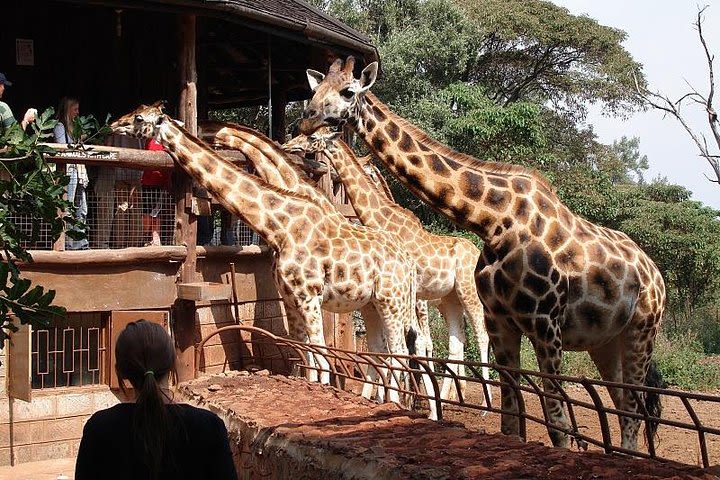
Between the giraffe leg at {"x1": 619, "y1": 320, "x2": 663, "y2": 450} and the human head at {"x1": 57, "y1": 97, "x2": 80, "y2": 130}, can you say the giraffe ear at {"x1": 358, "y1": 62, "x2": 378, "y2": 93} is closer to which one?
the giraffe leg at {"x1": 619, "y1": 320, "x2": 663, "y2": 450}

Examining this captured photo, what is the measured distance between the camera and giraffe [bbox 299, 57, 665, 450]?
721 cm

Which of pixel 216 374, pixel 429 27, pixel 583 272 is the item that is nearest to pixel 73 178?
pixel 216 374

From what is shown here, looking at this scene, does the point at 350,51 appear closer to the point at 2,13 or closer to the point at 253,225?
the point at 253,225

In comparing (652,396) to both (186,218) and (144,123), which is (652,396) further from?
(144,123)

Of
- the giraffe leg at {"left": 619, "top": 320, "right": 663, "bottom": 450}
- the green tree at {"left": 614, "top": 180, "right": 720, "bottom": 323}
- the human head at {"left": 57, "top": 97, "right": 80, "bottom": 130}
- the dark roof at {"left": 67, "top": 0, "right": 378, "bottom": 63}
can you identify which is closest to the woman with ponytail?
the giraffe leg at {"left": 619, "top": 320, "right": 663, "bottom": 450}

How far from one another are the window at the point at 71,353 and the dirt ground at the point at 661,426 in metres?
3.92

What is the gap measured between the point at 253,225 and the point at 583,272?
433 centimetres

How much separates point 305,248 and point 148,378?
7.28 m

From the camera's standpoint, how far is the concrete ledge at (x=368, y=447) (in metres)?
5.49

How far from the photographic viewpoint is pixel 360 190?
13.2 m

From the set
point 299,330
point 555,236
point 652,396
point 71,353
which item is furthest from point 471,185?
point 71,353

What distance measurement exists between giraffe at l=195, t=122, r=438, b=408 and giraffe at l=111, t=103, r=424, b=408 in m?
0.60

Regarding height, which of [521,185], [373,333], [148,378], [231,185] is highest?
[231,185]

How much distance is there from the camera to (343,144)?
13227mm
